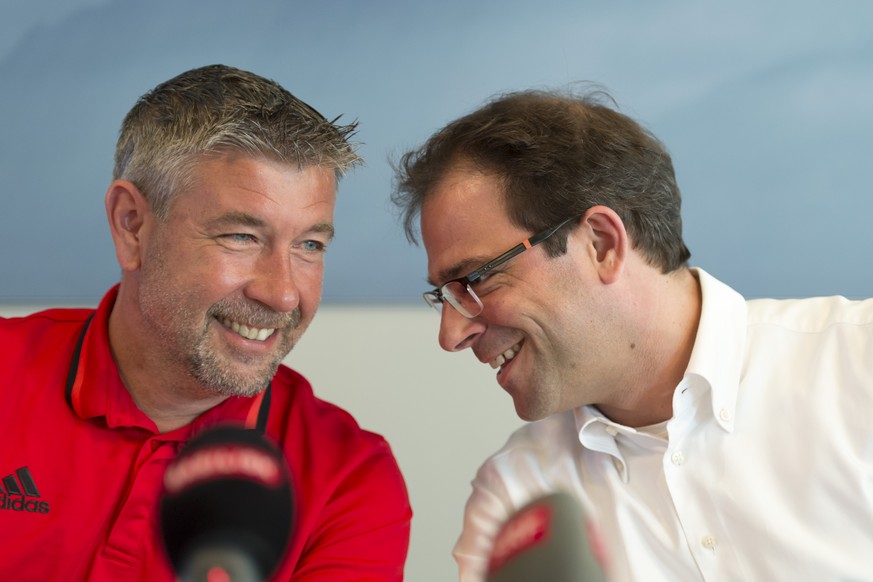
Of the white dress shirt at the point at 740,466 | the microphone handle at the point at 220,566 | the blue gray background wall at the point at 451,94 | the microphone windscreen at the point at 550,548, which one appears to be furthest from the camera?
the blue gray background wall at the point at 451,94

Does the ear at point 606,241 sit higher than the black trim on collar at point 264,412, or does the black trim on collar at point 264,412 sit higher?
the ear at point 606,241

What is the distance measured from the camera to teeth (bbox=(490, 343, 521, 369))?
1.59 metres

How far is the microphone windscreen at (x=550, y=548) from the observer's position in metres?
1.09

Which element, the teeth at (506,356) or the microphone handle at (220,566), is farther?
the teeth at (506,356)

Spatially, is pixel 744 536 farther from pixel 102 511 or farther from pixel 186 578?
pixel 102 511

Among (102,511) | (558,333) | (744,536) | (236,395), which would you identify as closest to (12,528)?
(102,511)

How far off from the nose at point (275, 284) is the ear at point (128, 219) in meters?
0.22

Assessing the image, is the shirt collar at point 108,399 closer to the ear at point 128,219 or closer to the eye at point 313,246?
the ear at point 128,219

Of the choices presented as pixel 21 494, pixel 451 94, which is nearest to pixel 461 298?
pixel 21 494

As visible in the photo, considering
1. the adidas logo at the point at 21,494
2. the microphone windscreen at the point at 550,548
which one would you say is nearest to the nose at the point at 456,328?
the microphone windscreen at the point at 550,548

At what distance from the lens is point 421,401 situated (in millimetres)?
2303

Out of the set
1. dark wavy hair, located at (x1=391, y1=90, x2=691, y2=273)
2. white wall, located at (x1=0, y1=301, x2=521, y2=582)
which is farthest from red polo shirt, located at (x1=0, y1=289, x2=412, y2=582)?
white wall, located at (x1=0, y1=301, x2=521, y2=582)

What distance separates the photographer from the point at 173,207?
61.0 inches

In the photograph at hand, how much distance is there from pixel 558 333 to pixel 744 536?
15.8 inches
